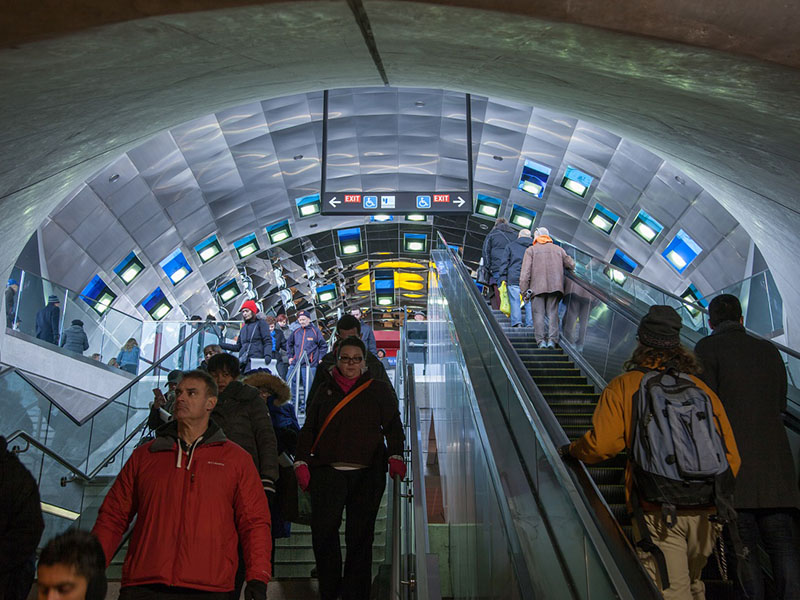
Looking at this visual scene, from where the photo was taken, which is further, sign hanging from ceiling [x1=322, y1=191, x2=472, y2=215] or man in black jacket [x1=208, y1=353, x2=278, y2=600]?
sign hanging from ceiling [x1=322, y1=191, x2=472, y2=215]

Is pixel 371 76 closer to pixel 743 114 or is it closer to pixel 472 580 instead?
pixel 743 114

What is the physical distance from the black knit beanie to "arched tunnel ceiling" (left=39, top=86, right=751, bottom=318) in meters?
13.0

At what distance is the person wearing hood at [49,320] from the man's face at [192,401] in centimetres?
947

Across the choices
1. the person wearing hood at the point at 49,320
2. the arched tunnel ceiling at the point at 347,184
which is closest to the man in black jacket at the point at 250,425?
the person wearing hood at the point at 49,320

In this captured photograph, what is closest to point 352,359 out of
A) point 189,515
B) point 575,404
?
point 189,515

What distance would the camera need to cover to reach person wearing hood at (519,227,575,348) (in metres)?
10.7

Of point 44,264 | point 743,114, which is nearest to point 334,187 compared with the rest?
point 44,264

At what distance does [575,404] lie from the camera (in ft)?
26.5

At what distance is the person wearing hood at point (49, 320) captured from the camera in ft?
40.5

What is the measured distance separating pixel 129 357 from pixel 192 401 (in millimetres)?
11154

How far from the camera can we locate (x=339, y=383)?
5.78 m

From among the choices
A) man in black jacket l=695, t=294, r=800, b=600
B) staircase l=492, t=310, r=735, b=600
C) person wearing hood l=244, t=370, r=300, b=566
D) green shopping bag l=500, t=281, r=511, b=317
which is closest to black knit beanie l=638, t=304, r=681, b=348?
man in black jacket l=695, t=294, r=800, b=600

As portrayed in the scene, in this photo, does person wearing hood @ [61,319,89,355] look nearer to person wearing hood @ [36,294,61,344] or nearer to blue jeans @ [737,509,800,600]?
person wearing hood @ [36,294,61,344]

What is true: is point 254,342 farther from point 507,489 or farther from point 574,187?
point 574,187
